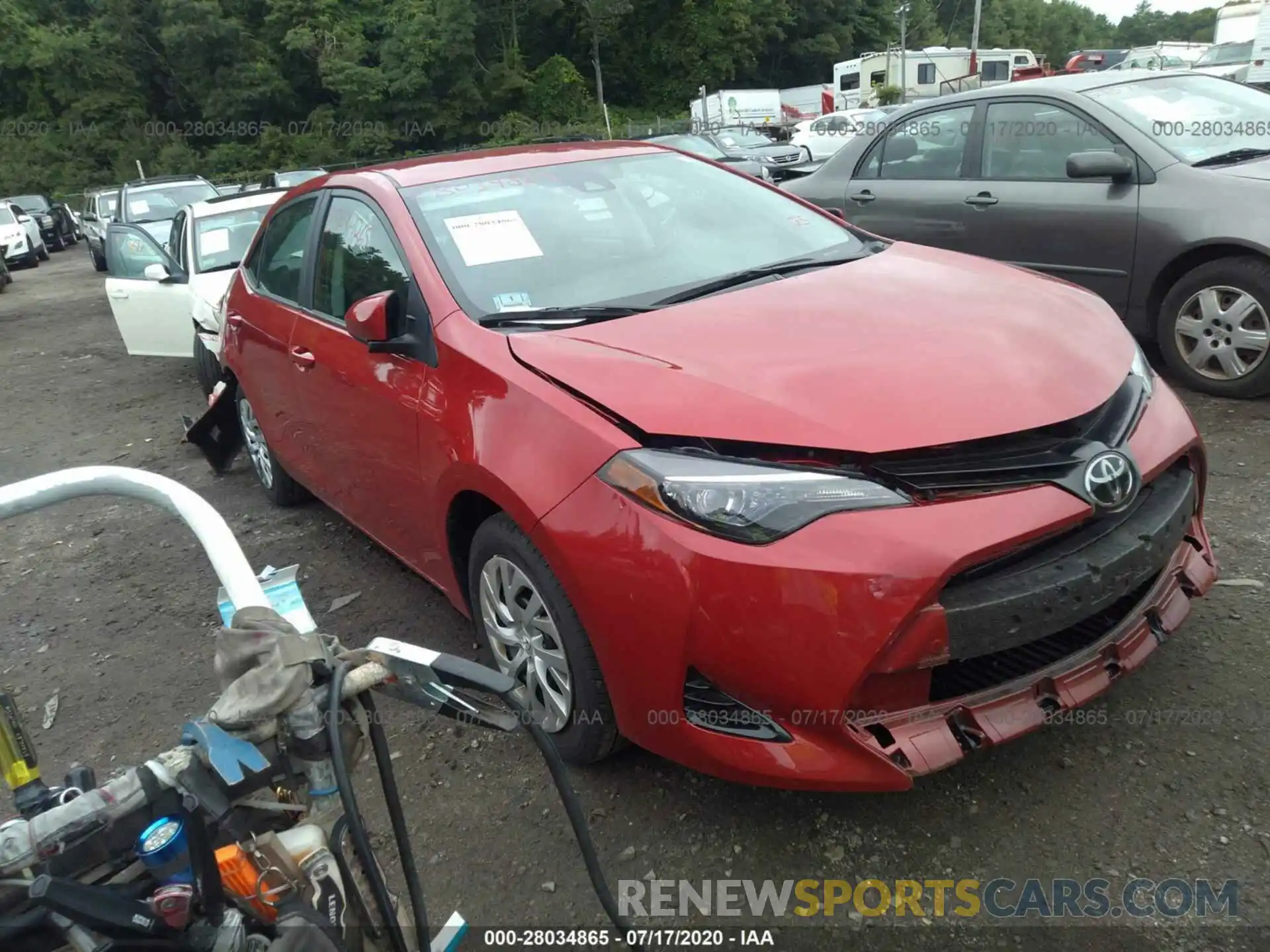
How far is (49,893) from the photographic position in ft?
3.79

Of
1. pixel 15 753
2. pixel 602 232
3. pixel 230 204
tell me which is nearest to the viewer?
pixel 15 753

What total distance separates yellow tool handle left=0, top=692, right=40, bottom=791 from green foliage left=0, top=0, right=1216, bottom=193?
4044 cm

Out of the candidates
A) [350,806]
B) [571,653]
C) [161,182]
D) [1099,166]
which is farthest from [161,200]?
[350,806]

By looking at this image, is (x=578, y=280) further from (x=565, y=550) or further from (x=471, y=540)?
(x=565, y=550)

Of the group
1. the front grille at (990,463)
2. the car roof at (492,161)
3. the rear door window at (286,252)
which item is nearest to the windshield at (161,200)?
the rear door window at (286,252)

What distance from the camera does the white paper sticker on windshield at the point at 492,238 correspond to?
9.99ft

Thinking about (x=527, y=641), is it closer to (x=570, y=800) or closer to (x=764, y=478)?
(x=764, y=478)

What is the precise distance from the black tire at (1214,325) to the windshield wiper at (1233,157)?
588 millimetres

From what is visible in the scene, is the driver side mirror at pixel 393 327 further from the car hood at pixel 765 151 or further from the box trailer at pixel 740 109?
the box trailer at pixel 740 109

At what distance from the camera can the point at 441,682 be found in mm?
1464

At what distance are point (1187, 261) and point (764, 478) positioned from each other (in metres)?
3.84

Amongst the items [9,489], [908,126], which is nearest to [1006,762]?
[9,489]

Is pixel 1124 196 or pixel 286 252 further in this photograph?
pixel 1124 196

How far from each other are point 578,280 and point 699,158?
126 cm
